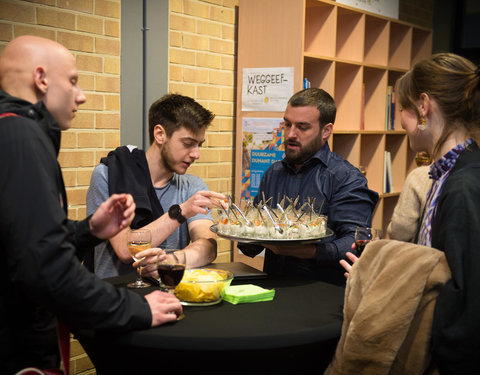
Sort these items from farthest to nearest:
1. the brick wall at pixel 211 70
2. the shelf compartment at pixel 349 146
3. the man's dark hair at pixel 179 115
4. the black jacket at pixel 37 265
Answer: the shelf compartment at pixel 349 146, the brick wall at pixel 211 70, the man's dark hair at pixel 179 115, the black jacket at pixel 37 265

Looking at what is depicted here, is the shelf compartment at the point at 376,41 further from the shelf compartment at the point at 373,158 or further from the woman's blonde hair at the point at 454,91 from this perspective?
the woman's blonde hair at the point at 454,91

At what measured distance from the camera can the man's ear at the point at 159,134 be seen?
260 cm

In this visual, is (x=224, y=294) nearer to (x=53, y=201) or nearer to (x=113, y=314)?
(x=113, y=314)

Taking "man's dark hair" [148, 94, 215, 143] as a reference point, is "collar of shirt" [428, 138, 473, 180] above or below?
below

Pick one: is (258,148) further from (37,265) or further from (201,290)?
(37,265)

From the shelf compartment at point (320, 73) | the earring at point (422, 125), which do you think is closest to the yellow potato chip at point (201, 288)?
the earring at point (422, 125)

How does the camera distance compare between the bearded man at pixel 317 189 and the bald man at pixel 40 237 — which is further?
the bearded man at pixel 317 189

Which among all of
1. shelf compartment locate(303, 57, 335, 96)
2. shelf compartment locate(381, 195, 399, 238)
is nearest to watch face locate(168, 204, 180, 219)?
shelf compartment locate(303, 57, 335, 96)

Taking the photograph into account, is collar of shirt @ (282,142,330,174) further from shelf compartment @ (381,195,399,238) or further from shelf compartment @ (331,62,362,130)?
shelf compartment @ (381,195,399,238)

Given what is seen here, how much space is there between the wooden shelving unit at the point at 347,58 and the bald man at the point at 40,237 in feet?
7.23

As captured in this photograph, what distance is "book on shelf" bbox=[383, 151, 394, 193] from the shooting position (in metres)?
4.56

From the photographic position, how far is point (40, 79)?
1446mm

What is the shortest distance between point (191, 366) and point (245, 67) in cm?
265

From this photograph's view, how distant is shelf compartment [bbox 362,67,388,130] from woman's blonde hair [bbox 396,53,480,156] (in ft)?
9.13
